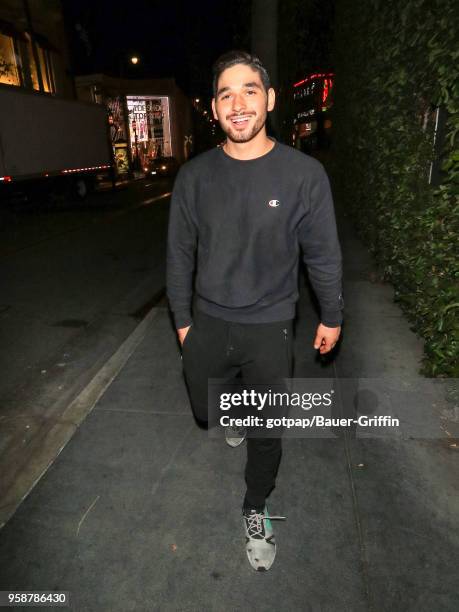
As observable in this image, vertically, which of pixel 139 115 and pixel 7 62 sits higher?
pixel 7 62

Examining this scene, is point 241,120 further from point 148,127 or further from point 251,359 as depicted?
point 148,127

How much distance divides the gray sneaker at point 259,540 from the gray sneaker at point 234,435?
688 millimetres

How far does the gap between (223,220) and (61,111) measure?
18.4 m

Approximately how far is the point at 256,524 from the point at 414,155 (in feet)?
12.7

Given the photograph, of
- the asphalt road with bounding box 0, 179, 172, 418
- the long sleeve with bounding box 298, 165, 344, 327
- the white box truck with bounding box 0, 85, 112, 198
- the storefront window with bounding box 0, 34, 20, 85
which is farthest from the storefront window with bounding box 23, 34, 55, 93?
the long sleeve with bounding box 298, 165, 344, 327

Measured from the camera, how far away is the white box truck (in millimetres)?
14711

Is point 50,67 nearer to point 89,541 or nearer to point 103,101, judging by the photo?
point 103,101

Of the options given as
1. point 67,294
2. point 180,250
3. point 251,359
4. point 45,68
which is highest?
point 45,68

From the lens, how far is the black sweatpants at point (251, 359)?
7.38ft

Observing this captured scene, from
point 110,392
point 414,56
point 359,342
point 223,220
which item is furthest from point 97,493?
point 414,56

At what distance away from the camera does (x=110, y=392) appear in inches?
152

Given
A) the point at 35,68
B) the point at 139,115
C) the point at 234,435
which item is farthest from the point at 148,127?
the point at 234,435

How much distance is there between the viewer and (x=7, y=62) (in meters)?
20.1

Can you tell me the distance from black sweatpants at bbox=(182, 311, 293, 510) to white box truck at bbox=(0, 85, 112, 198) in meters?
14.8
